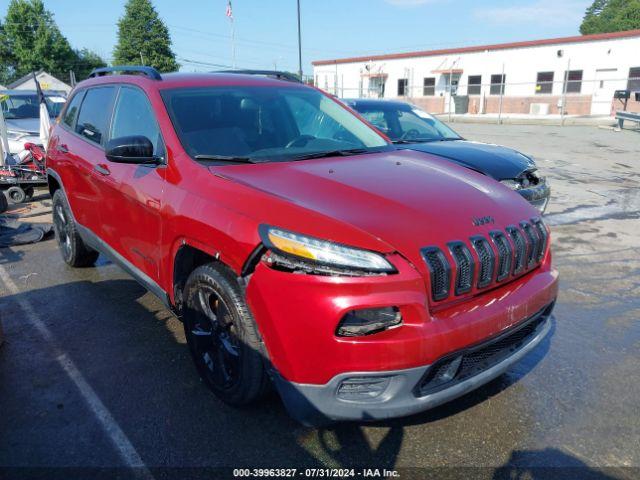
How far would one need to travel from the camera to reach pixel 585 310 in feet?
13.8

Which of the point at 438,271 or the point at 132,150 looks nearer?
the point at 438,271

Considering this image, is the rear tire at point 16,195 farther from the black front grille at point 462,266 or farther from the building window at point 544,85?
the building window at point 544,85

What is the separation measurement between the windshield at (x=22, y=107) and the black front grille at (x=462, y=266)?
1213 cm

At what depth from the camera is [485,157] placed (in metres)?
6.04

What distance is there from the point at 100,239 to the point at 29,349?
0.99 metres

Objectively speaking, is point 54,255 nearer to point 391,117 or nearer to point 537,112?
point 391,117

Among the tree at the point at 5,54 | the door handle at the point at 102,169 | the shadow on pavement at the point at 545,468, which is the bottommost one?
the shadow on pavement at the point at 545,468

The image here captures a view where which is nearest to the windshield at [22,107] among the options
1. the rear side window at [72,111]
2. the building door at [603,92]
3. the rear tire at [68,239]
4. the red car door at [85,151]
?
the rear tire at [68,239]

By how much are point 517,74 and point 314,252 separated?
35958 millimetres

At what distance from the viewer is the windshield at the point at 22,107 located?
12.0 m

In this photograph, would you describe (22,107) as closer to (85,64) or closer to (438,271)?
(438,271)

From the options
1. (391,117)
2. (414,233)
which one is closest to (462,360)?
(414,233)

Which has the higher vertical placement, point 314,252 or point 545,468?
point 314,252

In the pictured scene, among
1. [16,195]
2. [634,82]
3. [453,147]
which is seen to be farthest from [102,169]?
[634,82]
